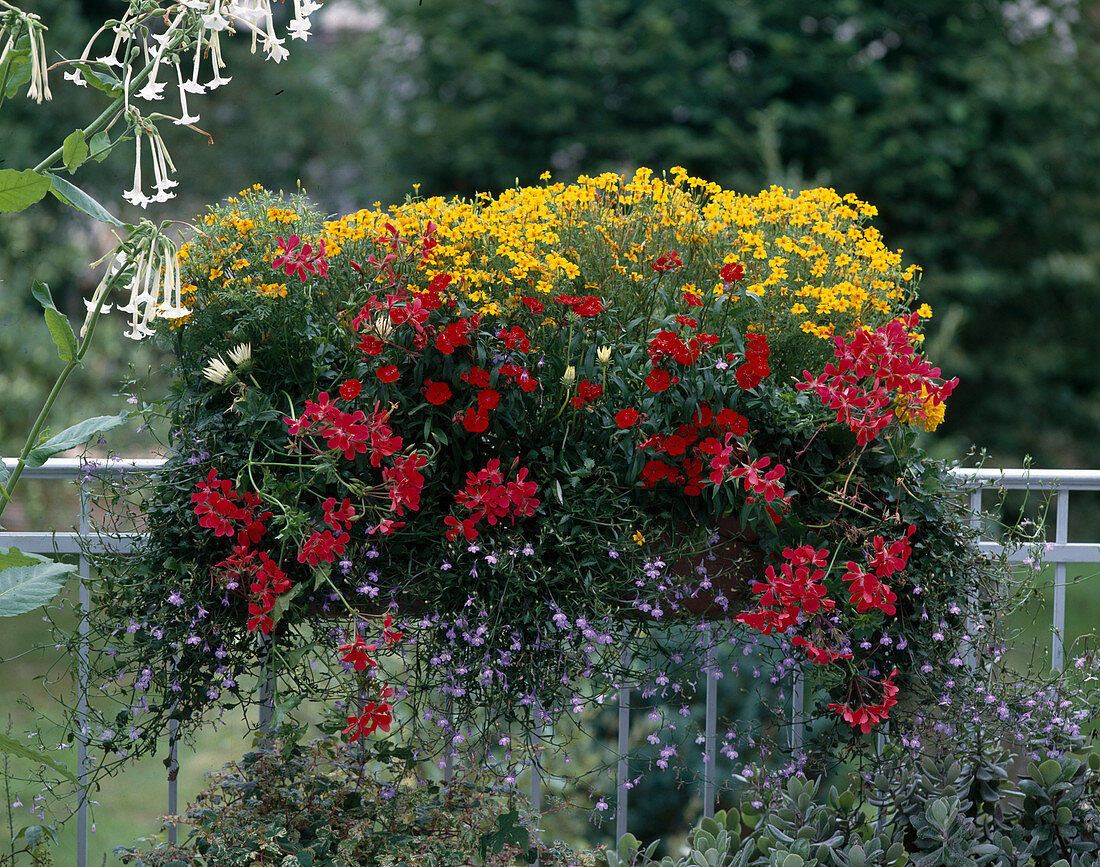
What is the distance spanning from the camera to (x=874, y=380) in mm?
1778

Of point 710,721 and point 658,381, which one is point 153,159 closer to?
point 658,381

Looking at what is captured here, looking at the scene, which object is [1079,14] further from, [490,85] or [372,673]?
[372,673]

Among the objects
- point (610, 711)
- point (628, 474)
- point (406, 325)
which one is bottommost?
point (610, 711)

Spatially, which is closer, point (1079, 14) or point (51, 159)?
point (51, 159)

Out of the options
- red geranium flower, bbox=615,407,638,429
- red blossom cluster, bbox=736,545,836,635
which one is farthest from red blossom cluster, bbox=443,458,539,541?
red blossom cluster, bbox=736,545,836,635

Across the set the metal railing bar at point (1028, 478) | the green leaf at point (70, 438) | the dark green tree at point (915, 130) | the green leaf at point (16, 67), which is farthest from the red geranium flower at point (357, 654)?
the dark green tree at point (915, 130)

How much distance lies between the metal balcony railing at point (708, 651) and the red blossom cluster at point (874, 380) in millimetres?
308

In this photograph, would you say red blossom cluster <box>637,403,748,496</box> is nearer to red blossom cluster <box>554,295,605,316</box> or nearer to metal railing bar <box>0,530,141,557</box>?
red blossom cluster <box>554,295,605,316</box>

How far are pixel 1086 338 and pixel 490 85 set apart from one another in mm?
4489

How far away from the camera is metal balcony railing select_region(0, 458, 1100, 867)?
6.36ft

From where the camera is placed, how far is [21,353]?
5176mm

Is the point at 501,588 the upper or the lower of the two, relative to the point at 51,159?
lower

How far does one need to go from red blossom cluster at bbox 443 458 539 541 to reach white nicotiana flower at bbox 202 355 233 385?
48 centimetres

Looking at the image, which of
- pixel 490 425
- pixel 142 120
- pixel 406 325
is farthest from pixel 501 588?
pixel 142 120
